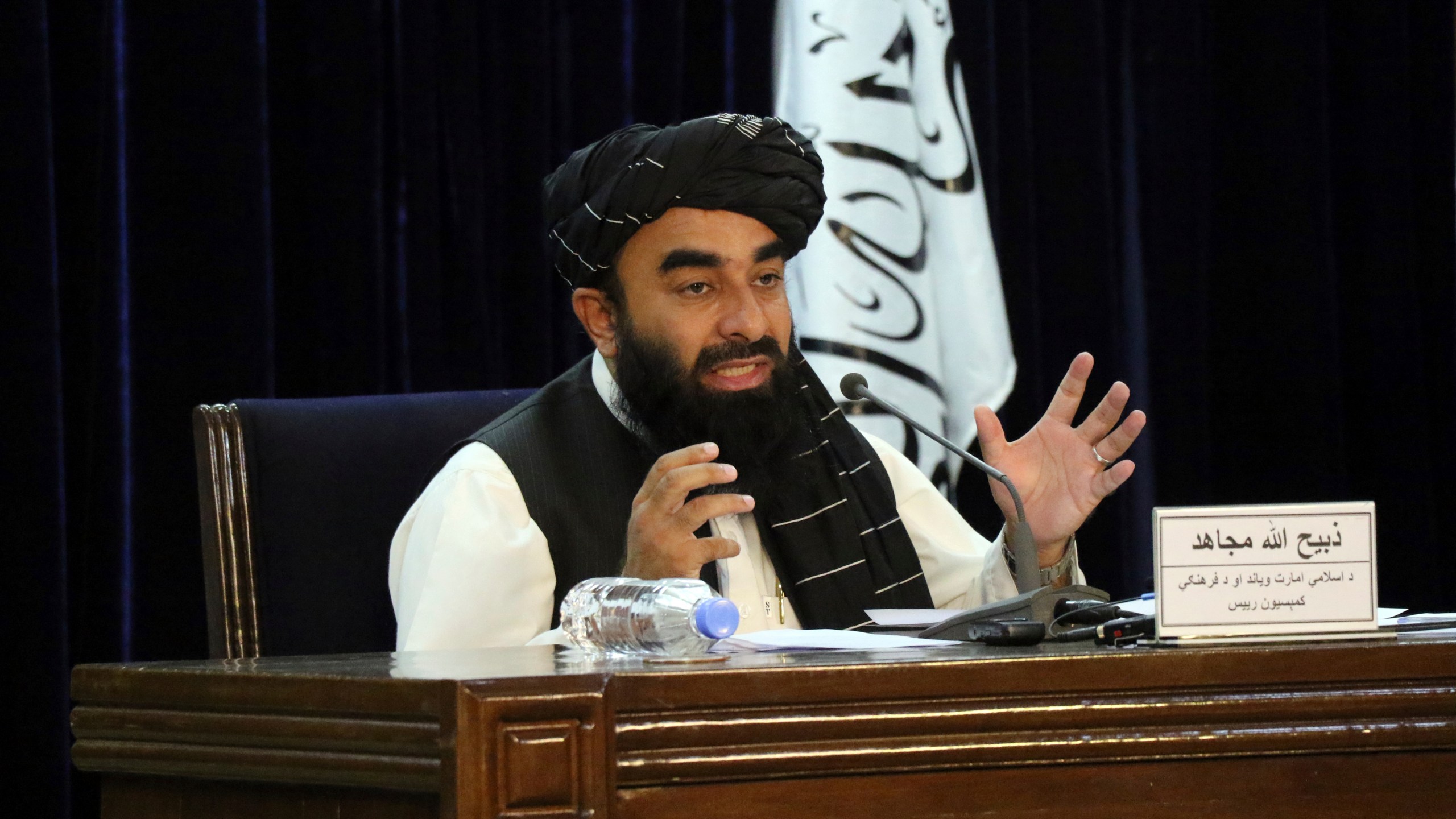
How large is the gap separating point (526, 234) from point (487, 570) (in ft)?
3.30

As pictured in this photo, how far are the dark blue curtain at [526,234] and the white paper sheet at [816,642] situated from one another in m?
1.48

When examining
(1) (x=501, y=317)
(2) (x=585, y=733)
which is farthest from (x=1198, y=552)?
(1) (x=501, y=317)

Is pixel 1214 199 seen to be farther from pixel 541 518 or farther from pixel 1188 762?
pixel 1188 762

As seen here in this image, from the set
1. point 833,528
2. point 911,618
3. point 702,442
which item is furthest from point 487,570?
point 911,618

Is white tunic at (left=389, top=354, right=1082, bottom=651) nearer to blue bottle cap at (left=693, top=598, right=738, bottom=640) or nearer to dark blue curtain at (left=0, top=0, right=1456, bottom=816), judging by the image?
blue bottle cap at (left=693, top=598, right=738, bottom=640)

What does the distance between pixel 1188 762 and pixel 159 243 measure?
1.93m

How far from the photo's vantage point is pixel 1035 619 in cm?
125

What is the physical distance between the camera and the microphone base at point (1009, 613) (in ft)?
4.00

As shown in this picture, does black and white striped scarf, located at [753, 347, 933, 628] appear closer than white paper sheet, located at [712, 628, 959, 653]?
No

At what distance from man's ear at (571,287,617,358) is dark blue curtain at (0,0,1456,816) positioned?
0.52m

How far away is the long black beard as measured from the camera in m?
2.05

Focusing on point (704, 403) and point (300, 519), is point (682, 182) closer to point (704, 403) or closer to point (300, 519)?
point (704, 403)

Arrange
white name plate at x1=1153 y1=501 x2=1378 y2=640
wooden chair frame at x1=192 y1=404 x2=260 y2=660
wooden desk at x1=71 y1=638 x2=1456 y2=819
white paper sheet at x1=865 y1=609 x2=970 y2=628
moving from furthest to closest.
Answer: wooden chair frame at x1=192 y1=404 x2=260 y2=660 → white paper sheet at x1=865 y1=609 x2=970 y2=628 → white name plate at x1=1153 y1=501 x2=1378 y2=640 → wooden desk at x1=71 y1=638 x2=1456 y2=819

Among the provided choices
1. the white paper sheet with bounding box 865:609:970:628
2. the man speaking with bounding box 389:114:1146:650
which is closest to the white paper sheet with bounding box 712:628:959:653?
the white paper sheet with bounding box 865:609:970:628
